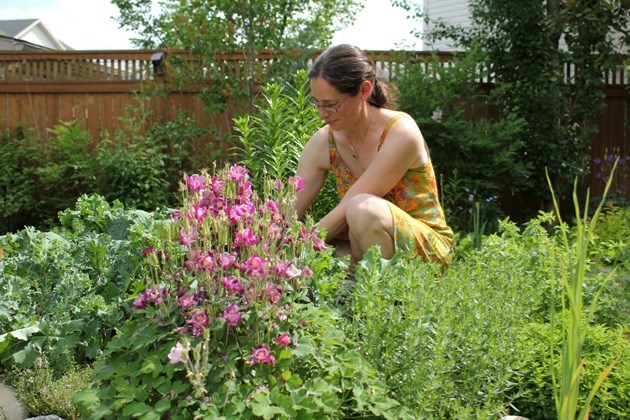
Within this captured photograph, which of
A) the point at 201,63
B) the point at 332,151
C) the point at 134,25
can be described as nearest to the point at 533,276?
the point at 332,151

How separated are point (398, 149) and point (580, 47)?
270 inches

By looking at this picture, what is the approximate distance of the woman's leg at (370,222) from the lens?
10.4 ft

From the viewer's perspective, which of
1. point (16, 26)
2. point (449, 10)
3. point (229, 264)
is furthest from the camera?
point (16, 26)

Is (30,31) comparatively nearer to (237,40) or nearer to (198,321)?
(237,40)

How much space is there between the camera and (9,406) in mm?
2703

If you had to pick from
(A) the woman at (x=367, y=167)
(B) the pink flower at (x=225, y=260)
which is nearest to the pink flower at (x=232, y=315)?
(B) the pink flower at (x=225, y=260)

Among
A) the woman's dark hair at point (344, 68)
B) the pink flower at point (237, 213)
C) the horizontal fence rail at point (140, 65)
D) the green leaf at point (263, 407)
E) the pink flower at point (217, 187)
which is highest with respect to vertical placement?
the horizontal fence rail at point (140, 65)

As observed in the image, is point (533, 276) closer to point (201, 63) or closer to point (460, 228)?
point (460, 228)

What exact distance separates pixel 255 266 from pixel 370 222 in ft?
4.09

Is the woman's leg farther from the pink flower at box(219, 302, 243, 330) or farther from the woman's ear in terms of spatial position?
the pink flower at box(219, 302, 243, 330)

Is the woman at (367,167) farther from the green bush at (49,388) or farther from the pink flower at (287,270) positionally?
the green bush at (49,388)

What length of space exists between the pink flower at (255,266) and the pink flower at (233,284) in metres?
0.03

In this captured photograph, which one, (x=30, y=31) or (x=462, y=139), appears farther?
(x=30, y=31)

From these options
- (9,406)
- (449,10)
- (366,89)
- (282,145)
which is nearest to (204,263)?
(9,406)
